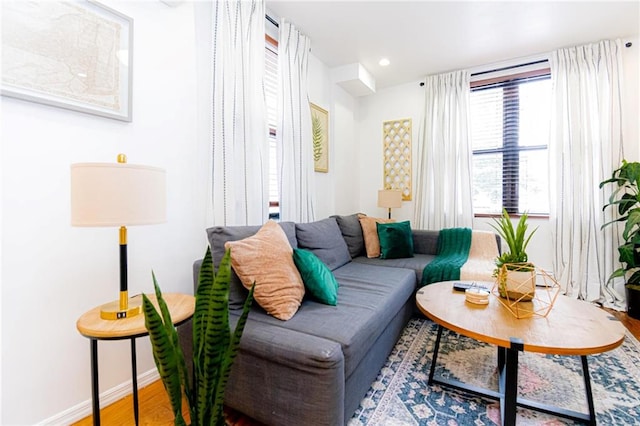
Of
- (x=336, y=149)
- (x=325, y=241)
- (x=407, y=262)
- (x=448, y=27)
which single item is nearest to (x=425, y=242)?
(x=407, y=262)

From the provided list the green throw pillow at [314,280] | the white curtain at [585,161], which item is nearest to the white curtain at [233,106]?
the green throw pillow at [314,280]

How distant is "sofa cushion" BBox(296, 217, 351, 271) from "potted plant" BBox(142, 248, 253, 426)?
134 centimetres

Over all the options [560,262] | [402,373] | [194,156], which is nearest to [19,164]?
[194,156]

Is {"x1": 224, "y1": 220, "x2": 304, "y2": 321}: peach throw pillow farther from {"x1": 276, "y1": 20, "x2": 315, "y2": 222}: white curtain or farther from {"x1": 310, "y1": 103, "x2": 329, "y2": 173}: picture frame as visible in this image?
{"x1": 310, "y1": 103, "x2": 329, "y2": 173}: picture frame

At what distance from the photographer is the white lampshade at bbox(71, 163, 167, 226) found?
3.38 ft

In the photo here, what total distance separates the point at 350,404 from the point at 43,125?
182cm

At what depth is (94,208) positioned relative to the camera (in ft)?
3.37

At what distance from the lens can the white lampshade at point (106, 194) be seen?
1029 millimetres

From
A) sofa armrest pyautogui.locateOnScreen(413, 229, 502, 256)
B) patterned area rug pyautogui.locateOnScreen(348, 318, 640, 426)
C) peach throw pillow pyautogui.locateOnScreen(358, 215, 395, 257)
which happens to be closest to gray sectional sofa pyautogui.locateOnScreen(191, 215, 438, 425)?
patterned area rug pyautogui.locateOnScreen(348, 318, 640, 426)

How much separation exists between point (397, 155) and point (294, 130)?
1875 millimetres

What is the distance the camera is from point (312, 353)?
3.73ft

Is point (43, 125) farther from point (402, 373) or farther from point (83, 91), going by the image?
point (402, 373)

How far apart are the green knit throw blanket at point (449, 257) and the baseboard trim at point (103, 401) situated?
2.06m

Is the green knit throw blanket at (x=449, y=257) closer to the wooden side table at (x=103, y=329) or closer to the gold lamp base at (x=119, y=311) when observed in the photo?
the wooden side table at (x=103, y=329)
